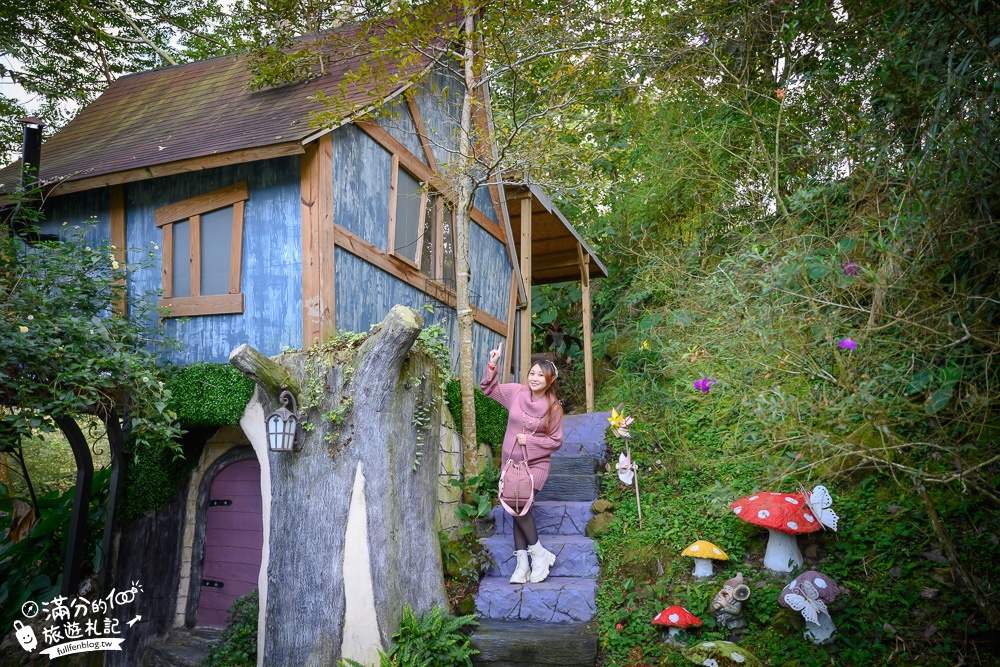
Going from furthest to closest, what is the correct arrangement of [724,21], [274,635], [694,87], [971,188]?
[694,87] → [724,21] → [274,635] → [971,188]

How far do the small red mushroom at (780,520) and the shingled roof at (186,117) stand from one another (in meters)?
4.40

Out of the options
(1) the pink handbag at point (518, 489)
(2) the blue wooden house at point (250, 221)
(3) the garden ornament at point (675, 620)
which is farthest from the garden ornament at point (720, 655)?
(2) the blue wooden house at point (250, 221)

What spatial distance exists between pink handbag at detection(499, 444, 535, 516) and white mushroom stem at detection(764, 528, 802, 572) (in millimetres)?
1861

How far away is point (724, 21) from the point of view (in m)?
7.89

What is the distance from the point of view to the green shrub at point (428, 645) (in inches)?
191

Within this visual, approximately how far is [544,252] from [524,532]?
5.96m

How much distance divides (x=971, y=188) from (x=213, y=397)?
554 cm

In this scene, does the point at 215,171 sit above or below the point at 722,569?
above

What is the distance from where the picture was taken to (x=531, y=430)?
581 centimetres

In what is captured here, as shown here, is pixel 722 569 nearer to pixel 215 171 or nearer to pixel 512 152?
pixel 512 152

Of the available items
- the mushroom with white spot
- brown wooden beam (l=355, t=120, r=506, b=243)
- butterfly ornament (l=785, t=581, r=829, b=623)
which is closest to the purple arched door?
brown wooden beam (l=355, t=120, r=506, b=243)

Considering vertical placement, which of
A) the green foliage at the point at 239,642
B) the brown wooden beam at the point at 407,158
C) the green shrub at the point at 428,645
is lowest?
the green foliage at the point at 239,642

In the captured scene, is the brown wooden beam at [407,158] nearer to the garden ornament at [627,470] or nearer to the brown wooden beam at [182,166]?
the brown wooden beam at [182,166]

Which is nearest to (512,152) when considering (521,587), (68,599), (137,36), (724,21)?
(724,21)
